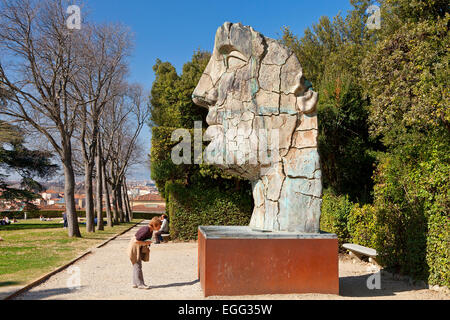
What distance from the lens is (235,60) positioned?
7828 mm

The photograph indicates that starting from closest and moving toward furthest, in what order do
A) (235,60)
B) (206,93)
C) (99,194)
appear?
(235,60)
(206,93)
(99,194)

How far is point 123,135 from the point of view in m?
31.3

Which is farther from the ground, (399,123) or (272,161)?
(399,123)

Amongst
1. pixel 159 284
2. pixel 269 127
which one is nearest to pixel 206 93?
pixel 269 127

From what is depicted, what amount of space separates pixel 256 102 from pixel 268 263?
3.04 meters

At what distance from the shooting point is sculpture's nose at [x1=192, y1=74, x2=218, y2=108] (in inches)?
314

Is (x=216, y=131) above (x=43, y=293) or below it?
above

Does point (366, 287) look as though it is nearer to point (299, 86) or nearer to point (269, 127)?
point (269, 127)

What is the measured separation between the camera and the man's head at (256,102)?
7.52 m

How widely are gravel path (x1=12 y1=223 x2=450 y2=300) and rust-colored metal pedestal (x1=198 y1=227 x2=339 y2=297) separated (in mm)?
198

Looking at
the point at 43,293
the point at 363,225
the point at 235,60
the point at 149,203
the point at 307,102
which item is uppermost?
the point at 235,60

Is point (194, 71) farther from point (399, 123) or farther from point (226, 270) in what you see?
point (226, 270)

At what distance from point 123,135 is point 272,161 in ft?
83.6

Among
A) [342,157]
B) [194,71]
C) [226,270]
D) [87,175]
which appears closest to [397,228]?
[226,270]
